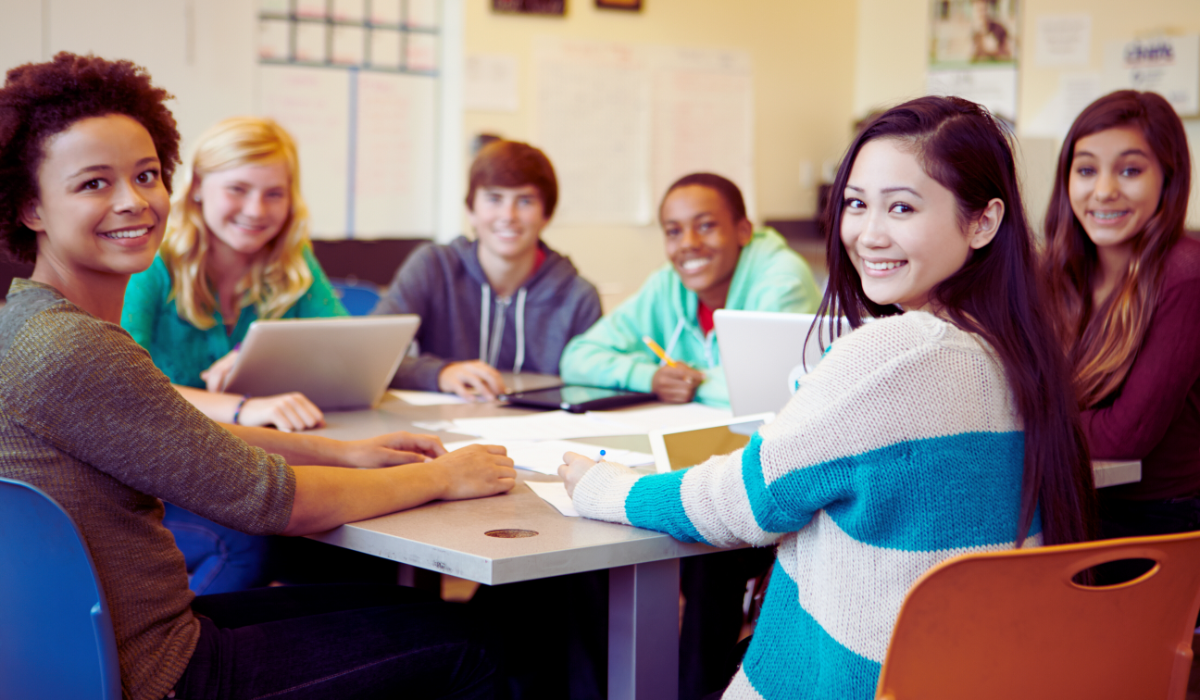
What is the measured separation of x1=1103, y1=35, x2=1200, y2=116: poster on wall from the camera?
359cm

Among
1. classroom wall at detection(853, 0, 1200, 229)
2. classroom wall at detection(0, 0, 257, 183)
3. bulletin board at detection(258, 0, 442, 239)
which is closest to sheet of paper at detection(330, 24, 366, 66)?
bulletin board at detection(258, 0, 442, 239)

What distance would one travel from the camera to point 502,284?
2.58 metres

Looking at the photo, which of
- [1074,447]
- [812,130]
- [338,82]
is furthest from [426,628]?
[812,130]

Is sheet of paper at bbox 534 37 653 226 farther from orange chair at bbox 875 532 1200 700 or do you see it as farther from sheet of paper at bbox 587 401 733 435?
orange chair at bbox 875 532 1200 700

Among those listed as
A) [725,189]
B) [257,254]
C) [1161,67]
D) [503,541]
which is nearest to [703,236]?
[725,189]

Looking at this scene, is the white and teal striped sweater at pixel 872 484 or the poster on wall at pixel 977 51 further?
the poster on wall at pixel 977 51

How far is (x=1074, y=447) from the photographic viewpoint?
1020 millimetres

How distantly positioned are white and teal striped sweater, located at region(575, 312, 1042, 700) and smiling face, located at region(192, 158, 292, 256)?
1368mm

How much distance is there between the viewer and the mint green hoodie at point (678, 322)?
2.12 meters

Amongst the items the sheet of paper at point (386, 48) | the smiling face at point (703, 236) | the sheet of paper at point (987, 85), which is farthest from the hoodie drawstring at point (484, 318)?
the sheet of paper at point (987, 85)

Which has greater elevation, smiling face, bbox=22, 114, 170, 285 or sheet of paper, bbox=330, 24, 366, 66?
sheet of paper, bbox=330, 24, 366, 66

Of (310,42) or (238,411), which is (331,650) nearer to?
(238,411)

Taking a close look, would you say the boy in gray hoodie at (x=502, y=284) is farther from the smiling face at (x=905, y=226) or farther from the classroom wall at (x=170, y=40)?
the smiling face at (x=905, y=226)

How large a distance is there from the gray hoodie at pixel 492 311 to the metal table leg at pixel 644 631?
55.3 inches
